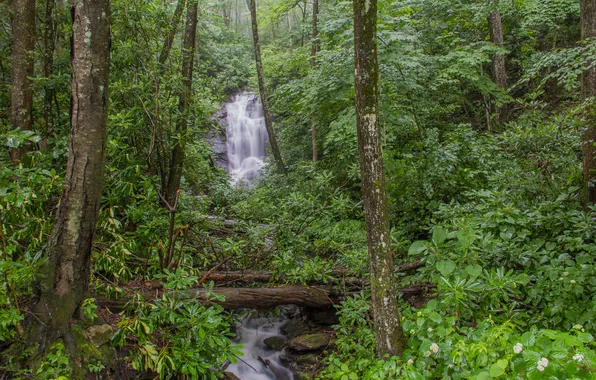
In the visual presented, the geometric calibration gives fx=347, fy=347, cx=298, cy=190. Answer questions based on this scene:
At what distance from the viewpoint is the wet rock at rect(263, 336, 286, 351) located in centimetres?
600

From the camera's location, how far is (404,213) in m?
6.69

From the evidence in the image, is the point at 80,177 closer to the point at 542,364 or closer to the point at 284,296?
the point at 284,296

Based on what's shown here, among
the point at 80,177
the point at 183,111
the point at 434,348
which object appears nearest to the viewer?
the point at 434,348

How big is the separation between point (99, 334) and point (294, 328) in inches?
146

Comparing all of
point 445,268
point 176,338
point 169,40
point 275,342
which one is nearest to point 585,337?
point 445,268

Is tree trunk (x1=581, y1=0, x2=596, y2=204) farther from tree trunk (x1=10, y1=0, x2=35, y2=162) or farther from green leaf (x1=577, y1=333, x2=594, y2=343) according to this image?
tree trunk (x1=10, y1=0, x2=35, y2=162)

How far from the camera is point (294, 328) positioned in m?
6.24

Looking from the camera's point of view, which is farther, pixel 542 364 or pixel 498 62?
pixel 498 62

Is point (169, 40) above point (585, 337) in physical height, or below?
above

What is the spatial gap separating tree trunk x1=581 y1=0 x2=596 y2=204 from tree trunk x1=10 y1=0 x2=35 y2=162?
742cm

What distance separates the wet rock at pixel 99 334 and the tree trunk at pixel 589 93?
589 centimetres

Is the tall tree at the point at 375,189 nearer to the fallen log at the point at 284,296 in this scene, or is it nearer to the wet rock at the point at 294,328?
the fallen log at the point at 284,296

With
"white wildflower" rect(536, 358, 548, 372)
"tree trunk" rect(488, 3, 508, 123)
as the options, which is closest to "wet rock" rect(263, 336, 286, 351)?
"white wildflower" rect(536, 358, 548, 372)

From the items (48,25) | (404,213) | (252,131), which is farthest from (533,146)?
(252,131)
